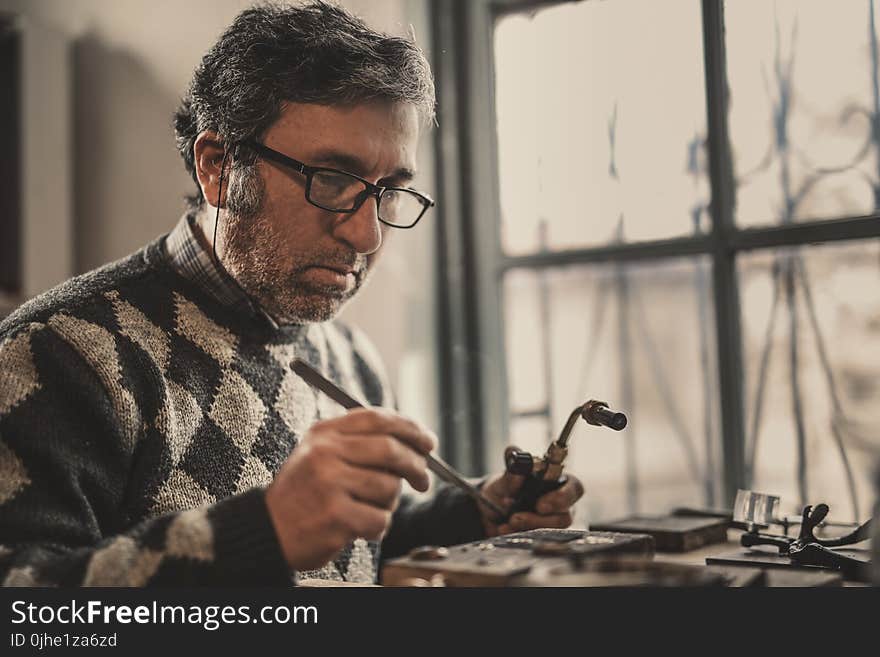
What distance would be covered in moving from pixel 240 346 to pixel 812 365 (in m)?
1.09

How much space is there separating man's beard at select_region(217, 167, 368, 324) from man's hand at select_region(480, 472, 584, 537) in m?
0.35

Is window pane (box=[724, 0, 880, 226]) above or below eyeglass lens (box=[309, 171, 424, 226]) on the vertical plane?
above

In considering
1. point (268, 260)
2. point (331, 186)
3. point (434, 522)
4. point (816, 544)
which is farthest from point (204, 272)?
point (816, 544)

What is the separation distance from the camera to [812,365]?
1.71 metres

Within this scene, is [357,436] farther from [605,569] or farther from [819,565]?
[819,565]

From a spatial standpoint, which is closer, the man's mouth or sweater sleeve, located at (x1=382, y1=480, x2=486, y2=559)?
the man's mouth

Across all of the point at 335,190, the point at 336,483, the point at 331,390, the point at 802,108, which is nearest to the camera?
the point at 336,483

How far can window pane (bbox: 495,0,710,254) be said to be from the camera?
5.89 feet

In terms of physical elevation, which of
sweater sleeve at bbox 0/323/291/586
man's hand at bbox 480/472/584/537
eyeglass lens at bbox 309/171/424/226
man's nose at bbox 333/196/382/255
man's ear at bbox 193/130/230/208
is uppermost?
man's ear at bbox 193/130/230/208

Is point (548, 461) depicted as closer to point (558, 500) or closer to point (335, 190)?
point (558, 500)

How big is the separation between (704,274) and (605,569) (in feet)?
4.04

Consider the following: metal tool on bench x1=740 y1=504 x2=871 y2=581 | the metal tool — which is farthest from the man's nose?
metal tool on bench x1=740 y1=504 x2=871 y2=581

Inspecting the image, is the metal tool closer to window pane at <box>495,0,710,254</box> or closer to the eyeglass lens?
the eyeglass lens

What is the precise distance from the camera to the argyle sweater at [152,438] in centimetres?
81
